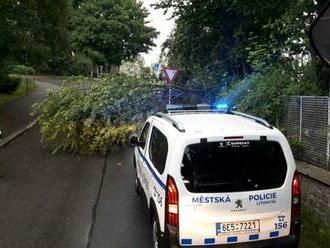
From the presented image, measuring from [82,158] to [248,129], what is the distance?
8.62m

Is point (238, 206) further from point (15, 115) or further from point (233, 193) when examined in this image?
point (15, 115)

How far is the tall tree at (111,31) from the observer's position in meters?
58.5

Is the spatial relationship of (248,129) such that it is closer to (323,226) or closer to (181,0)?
(323,226)

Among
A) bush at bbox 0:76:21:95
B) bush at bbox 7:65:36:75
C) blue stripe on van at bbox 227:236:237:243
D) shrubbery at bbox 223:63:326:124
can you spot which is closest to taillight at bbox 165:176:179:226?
blue stripe on van at bbox 227:236:237:243

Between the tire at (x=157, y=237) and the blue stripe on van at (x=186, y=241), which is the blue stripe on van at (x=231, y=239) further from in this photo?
the tire at (x=157, y=237)

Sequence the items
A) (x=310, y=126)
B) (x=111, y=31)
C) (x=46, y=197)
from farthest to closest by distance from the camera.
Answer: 1. (x=111, y=31)
2. (x=46, y=197)
3. (x=310, y=126)

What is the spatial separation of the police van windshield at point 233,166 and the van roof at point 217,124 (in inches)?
6.4

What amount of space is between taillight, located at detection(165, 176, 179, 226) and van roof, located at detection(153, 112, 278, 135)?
61 centimetres

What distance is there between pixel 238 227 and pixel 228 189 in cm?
41

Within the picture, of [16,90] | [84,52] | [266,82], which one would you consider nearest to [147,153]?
[266,82]

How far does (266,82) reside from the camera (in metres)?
10.5

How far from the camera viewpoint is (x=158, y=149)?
636 centimetres

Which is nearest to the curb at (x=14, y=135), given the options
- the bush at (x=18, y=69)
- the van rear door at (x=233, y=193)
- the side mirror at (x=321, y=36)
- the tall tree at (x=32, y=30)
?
the tall tree at (x=32, y=30)

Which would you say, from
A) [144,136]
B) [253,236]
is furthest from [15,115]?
[253,236]
